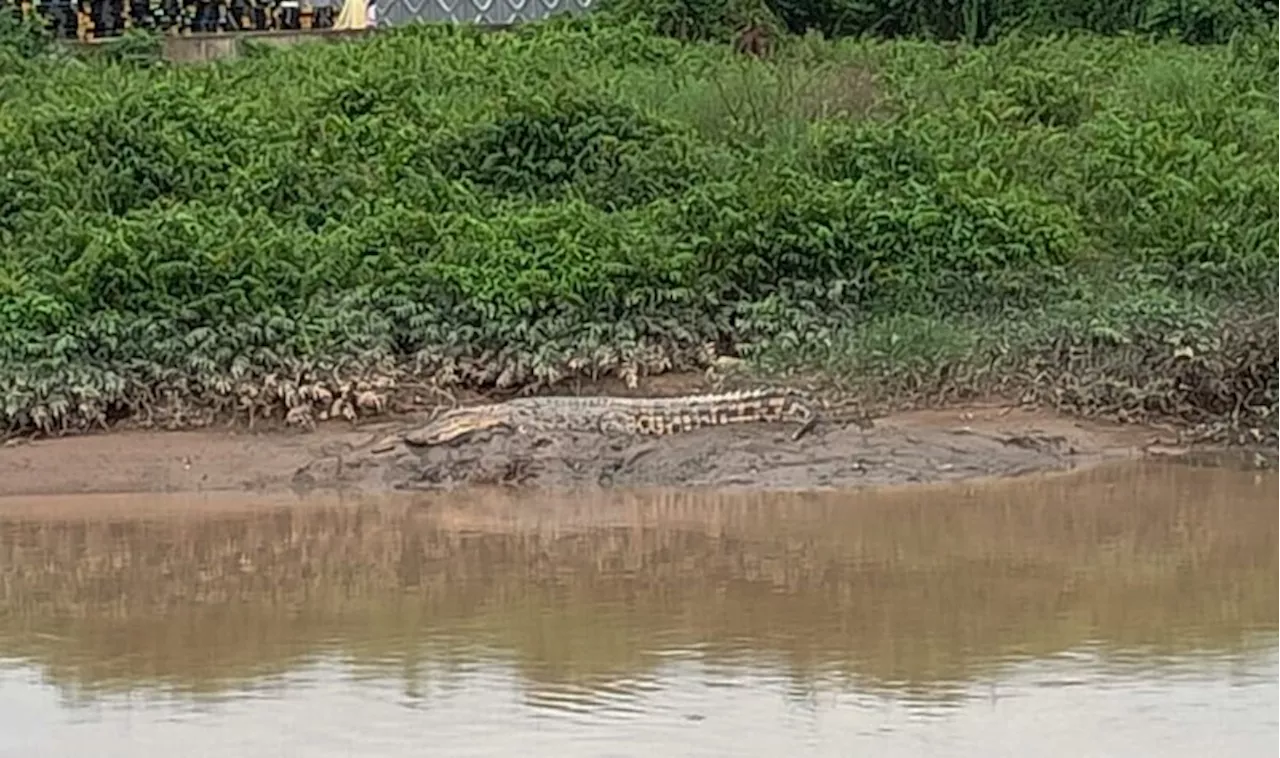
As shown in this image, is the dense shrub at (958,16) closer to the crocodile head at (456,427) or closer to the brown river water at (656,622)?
the crocodile head at (456,427)

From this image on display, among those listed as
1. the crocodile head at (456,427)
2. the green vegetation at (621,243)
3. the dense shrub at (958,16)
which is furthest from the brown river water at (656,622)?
the dense shrub at (958,16)

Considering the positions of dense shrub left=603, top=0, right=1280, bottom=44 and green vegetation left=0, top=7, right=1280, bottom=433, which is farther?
dense shrub left=603, top=0, right=1280, bottom=44

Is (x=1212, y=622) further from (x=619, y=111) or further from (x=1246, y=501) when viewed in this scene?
(x=619, y=111)

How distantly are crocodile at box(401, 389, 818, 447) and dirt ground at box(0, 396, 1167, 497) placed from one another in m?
0.07

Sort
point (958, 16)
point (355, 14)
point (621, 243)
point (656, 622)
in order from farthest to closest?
point (355, 14), point (958, 16), point (621, 243), point (656, 622)

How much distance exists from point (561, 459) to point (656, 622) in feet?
9.06

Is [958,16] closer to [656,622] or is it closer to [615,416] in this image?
[615,416]

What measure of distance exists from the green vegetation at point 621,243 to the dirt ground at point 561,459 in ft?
1.19

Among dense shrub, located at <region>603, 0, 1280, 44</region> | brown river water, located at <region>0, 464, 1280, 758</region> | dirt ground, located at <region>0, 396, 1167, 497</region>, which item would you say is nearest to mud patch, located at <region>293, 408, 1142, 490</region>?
dirt ground, located at <region>0, 396, 1167, 497</region>

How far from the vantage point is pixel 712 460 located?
10961 mm

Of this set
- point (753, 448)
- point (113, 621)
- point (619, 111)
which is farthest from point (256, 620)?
point (619, 111)

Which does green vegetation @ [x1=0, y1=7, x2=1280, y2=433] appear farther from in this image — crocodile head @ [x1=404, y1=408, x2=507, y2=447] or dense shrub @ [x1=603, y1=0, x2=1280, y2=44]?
dense shrub @ [x1=603, y1=0, x2=1280, y2=44]

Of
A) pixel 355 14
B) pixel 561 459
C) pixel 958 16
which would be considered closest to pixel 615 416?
pixel 561 459

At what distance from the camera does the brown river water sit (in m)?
6.84
